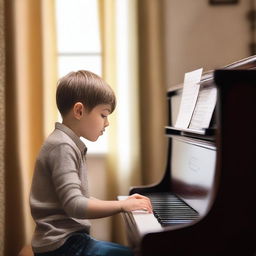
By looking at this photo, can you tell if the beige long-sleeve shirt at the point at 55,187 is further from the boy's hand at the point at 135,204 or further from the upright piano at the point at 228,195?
the upright piano at the point at 228,195

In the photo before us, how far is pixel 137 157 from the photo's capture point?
10.1 feet

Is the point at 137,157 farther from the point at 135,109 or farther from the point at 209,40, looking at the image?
the point at 209,40

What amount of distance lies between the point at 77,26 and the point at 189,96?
1.68 m

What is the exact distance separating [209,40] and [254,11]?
0.39 meters

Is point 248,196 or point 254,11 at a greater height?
point 254,11

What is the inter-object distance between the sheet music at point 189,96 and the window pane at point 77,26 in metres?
1.51

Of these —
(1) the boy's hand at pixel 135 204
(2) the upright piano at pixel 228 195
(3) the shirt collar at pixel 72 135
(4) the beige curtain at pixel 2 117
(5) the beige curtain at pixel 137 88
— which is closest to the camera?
(2) the upright piano at pixel 228 195

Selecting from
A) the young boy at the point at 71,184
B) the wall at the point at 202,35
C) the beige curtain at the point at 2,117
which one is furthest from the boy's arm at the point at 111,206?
the wall at the point at 202,35

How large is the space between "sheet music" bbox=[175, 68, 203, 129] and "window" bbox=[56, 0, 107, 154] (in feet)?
4.54

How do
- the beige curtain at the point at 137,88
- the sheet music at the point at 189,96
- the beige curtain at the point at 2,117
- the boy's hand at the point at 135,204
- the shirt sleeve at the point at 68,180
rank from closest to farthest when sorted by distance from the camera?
the shirt sleeve at the point at 68,180
the boy's hand at the point at 135,204
the sheet music at the point at 189,96
the beige curtain at the point at 2,117
the beige curtain at the point at 137,88

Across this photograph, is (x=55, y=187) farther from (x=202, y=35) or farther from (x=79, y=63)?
(x=202, y=35)

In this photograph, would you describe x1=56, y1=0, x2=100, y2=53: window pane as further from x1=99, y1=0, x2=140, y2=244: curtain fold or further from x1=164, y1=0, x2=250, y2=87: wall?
x1=164, y1=0, x2=250, y2=87: wall

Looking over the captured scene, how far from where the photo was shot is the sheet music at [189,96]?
1.77 m

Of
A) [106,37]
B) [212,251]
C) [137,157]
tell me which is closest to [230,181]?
[212,251]
